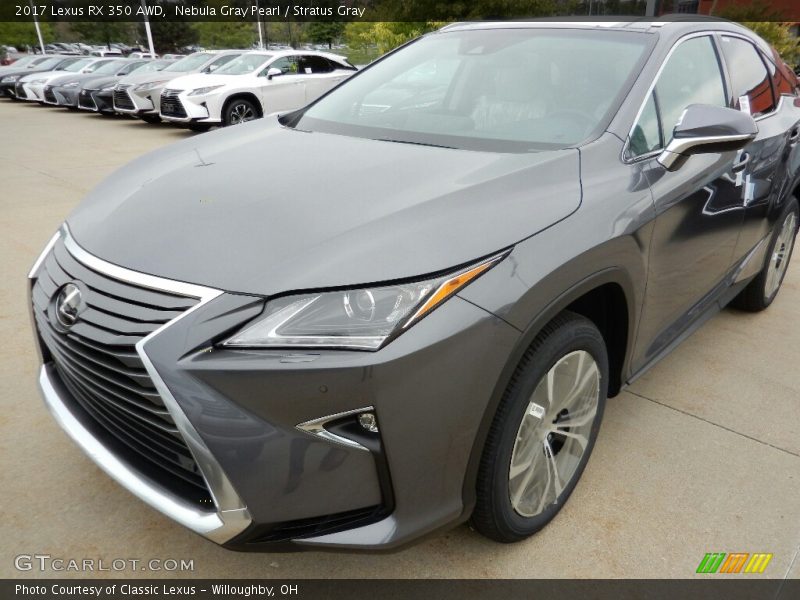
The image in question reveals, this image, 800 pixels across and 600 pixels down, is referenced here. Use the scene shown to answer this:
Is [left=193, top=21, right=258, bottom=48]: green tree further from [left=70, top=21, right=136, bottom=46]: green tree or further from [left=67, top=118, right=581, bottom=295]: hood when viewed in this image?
[left=67, top=118, right=581, bottom=295]: hood

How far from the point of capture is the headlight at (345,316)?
1.51 m

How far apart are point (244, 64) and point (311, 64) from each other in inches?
50.5

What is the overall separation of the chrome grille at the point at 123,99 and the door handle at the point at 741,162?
12.6 metres

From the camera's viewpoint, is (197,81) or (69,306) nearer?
(69,306)

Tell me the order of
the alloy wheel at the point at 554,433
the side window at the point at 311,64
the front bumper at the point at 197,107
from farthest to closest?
the side window at the point at 311,64 < the front bumper at the point at 197,107 < the alloy wheel at the point at 554,433

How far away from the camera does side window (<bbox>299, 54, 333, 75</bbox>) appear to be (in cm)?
1238

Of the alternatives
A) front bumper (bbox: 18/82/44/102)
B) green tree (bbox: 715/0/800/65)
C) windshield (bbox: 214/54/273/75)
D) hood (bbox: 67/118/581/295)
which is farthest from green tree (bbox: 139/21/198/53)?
hood (bbox: 67/118/581/295)

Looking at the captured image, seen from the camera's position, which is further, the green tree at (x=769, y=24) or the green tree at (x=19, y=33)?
the green tree at (x=19, y=33)

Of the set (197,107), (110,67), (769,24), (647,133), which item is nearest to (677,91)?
(647,133)

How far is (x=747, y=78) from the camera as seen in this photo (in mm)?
3158

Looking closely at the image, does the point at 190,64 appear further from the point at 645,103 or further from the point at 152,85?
the point at 645,103

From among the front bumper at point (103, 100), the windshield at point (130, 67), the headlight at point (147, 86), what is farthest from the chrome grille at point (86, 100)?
the headlight at point (147, 86)

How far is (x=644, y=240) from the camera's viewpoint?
84.7 inches

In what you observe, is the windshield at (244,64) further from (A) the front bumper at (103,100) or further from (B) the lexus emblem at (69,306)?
(B) the lexus emblem at (69,306)
